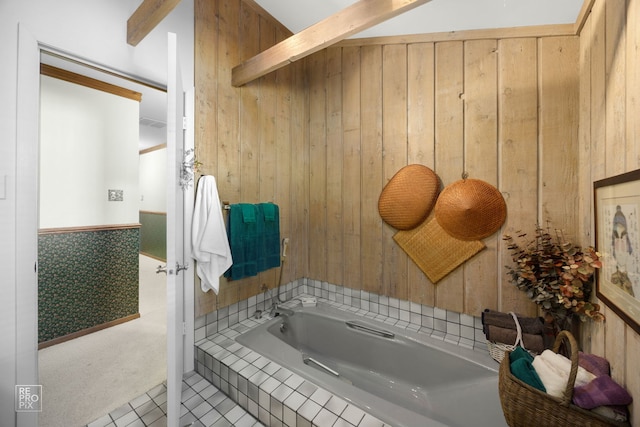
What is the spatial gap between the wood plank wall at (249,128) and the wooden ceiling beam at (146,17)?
352 millimetres

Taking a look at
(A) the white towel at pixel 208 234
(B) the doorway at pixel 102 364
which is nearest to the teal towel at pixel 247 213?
(A) the white towel at pixel 208 234

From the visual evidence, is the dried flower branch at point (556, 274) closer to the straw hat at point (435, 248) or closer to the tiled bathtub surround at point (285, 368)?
the straw hat at point (435, 248)

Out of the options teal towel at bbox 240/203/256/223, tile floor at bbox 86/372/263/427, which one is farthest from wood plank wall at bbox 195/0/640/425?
tile floor at bbox 86/372/263/427

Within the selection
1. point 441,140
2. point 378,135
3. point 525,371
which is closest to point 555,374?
point 525,371

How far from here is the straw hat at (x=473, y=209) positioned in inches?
63.6

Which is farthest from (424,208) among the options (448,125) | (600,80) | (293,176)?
(293,176)

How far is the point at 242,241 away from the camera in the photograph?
6.15 feet

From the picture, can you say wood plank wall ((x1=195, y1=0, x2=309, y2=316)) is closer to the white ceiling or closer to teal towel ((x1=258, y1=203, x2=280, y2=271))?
teal towel ((x1=258, y1=203, x2=280, y2=271))

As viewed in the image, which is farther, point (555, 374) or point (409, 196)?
point (409, 196)

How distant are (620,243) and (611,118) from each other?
1.77 ft

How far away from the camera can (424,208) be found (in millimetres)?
1806

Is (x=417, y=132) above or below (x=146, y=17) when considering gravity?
below

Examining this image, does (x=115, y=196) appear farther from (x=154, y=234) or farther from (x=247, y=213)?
(x=154, y=234)

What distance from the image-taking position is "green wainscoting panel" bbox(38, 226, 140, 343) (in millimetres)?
2156
